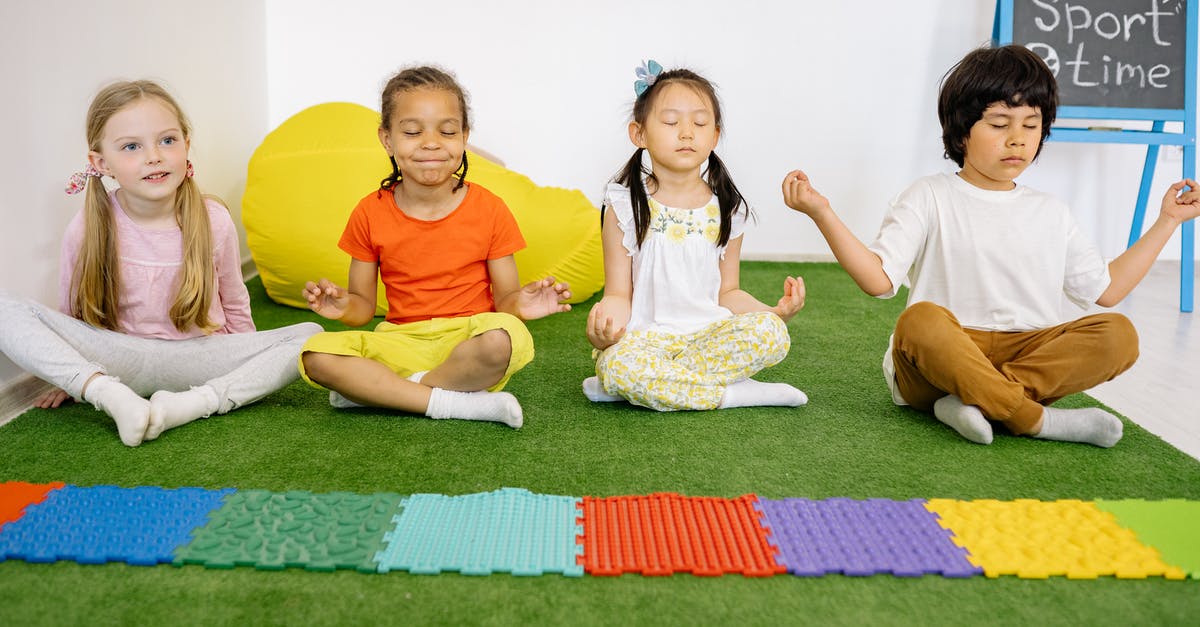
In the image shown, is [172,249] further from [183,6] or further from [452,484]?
[183,6]

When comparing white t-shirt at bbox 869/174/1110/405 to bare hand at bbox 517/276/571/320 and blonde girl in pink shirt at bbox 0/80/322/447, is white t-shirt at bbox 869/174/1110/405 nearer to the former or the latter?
bare hand at bbox 517/276/571/320

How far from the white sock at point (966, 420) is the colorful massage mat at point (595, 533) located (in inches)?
10.6

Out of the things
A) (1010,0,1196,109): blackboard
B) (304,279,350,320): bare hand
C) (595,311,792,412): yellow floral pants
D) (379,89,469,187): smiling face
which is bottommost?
(595,311,792,412): yellow floral pants

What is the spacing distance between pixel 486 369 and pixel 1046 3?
8.50 feet

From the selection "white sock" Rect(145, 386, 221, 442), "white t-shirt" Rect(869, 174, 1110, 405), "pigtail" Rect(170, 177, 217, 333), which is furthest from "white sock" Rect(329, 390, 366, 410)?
"white t-shirt" Rect(869, 174, 1110, 405)

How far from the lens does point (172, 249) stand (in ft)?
6.53

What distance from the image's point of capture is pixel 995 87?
187 centimetres

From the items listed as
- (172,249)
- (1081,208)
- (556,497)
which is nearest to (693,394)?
(556,497)

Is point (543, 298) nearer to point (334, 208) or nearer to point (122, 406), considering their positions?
point (122, 406)

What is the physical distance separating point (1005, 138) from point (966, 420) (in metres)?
0.57

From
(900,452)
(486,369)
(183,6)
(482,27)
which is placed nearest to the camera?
(900,452)

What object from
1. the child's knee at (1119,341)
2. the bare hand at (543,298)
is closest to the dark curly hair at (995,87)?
the child's knee at (1119,341)

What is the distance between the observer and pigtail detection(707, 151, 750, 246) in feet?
6.80

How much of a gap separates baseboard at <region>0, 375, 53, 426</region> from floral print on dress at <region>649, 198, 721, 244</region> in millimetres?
1348
